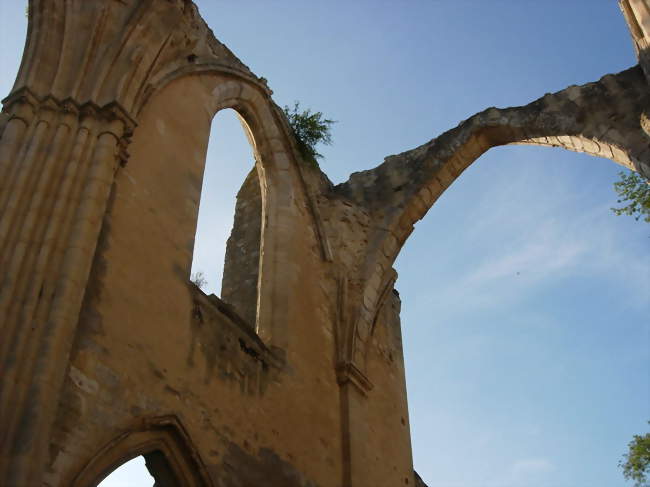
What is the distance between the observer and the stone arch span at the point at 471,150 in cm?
759

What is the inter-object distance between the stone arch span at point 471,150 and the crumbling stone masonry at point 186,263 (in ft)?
0.07

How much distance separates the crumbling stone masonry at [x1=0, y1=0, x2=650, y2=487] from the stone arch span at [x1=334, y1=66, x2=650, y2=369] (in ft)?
0.07

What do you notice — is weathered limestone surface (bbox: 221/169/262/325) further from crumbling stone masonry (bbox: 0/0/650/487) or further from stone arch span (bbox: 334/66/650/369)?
stone arch span (bbox: 334/66/650/369)

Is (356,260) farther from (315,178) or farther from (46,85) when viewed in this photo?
(46,85)

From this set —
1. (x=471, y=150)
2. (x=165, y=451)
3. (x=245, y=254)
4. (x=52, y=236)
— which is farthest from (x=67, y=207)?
(x=471, y=150)

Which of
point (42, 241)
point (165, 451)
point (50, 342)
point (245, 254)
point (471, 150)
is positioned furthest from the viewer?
point (471, 150)

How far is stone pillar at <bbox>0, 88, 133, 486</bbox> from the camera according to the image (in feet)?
12.8

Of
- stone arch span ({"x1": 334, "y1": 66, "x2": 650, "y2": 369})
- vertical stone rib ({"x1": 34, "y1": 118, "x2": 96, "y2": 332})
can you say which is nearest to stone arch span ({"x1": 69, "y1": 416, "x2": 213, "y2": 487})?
vertical stone rib ({"x1": 34, "y1": 118, "x2": 96, "y2": 332})

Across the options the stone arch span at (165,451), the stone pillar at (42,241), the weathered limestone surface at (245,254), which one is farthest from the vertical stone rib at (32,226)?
the weathered limestone surface at (245,254)

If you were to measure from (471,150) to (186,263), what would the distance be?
4.40 meters

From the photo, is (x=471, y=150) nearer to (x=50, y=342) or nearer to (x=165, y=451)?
(x=165, y=451)

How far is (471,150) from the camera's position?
9.06m

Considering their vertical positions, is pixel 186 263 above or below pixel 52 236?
above

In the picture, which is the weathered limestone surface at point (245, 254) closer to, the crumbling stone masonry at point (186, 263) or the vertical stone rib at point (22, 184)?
the crumbling stone masonry at point (186, 263)
